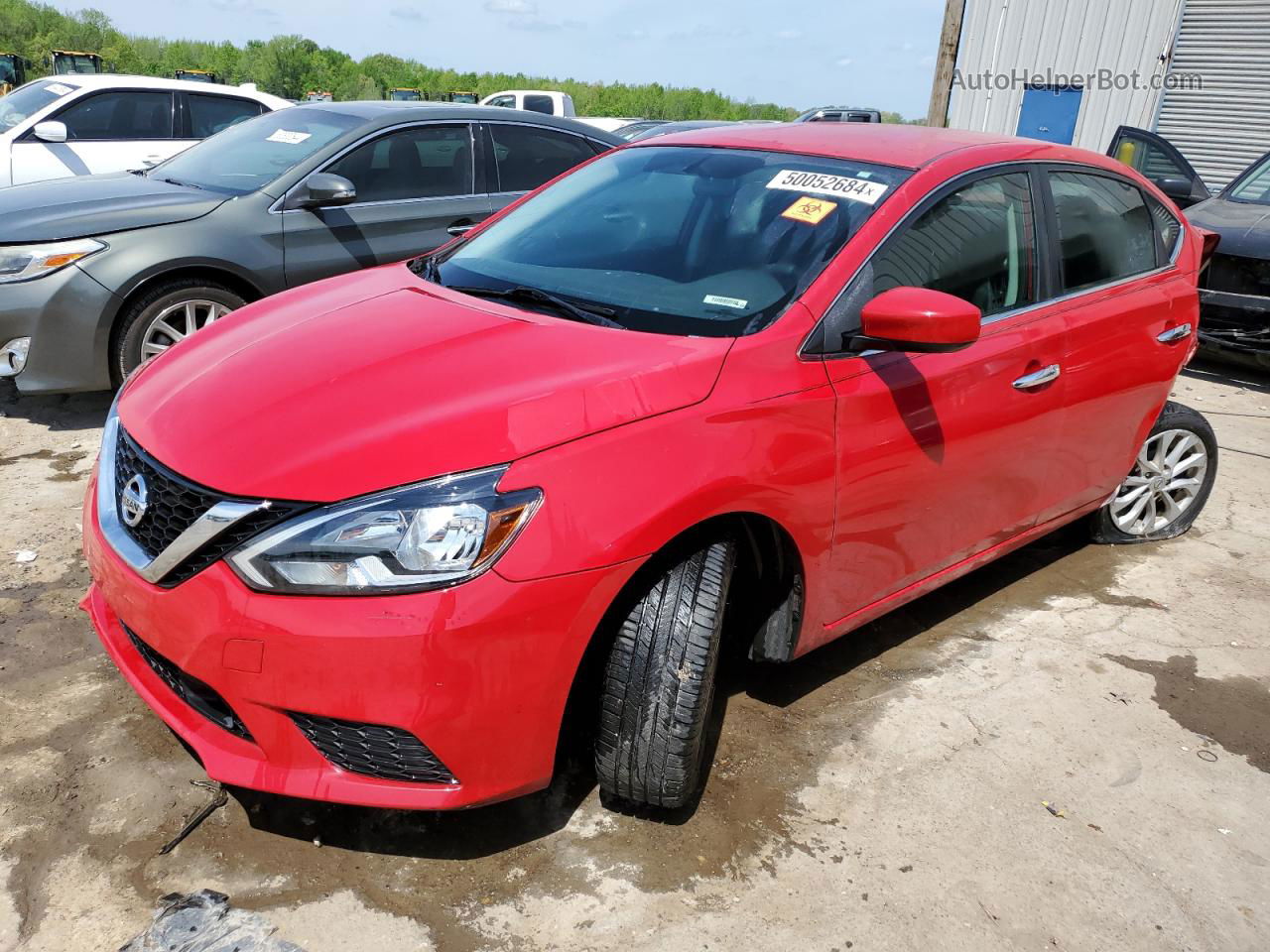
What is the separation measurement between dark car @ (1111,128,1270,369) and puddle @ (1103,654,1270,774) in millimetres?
4126

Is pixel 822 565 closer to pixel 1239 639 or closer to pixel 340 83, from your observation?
pixel 1239 639

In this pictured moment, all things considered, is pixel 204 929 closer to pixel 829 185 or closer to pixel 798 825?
pixel 798 825

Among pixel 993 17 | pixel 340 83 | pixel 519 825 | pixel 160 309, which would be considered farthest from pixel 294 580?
pixel 340 83

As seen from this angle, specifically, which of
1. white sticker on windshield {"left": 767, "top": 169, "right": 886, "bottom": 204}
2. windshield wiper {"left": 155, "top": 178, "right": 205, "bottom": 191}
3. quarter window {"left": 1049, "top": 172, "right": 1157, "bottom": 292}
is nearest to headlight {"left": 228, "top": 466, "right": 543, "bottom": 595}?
white sticker on windshield {"left": 767, "top": 169, "right": 886, "bottom": 204}

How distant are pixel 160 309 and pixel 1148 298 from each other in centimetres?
438

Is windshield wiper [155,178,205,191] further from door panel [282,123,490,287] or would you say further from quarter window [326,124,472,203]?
quarter window [326,124,472,203]

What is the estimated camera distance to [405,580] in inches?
77.0

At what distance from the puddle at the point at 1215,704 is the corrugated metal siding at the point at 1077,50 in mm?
14021

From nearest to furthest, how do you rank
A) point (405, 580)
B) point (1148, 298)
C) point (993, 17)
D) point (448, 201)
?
point (405, 580)
point (1148, 298)
point (448, 201)
point (993, 17)

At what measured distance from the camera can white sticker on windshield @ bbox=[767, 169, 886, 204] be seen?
2.82m

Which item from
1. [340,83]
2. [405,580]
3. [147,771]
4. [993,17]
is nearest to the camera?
[405,580]

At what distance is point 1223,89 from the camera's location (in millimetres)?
14406

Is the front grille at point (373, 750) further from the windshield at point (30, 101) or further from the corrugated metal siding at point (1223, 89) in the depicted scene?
the corrugated metal siding at point (1223, 89)

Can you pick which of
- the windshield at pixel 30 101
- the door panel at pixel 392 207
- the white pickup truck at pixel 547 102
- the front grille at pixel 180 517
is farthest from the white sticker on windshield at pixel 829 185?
the white pickup truck at pixel 547 102
